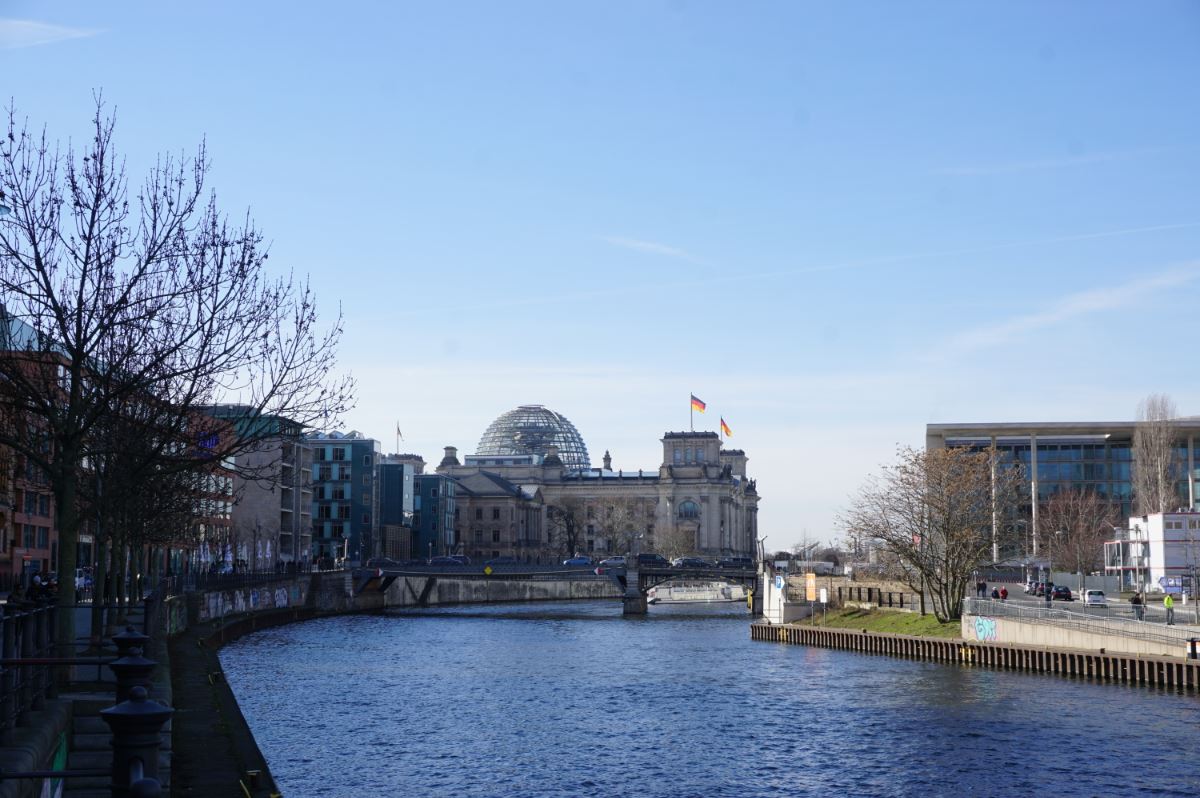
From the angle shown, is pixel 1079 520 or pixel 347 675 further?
pixel 1079 520

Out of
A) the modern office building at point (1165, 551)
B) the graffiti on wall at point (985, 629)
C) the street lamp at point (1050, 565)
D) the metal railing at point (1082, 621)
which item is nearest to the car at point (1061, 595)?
the street lamp at point (1050, 565)

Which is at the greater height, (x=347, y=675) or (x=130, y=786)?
(x=130, y=786)

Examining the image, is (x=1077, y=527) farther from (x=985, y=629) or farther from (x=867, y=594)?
(x=985, y=629)

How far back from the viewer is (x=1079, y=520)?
6339 inches

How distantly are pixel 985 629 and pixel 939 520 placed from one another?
15837 millimetres

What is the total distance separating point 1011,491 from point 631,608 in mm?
50491

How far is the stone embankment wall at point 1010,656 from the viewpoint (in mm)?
67500

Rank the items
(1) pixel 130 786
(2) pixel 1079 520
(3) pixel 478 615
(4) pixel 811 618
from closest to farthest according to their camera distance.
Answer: (1) pixel 130 786 < (4) pixel 811 618 < (3) pixel 478 615 < (2) pixel 1079 520

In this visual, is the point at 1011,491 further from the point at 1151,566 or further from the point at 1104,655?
the point at 1104,655

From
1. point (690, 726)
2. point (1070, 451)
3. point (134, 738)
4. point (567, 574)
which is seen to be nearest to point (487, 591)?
point (567, 574)

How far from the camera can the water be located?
1768 inches

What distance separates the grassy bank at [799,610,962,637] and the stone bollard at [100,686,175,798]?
87.5 m


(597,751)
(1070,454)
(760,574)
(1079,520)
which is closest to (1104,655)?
(597,751)

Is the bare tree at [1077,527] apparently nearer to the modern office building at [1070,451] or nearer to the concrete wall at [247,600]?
the modern office building at [1070,451]
